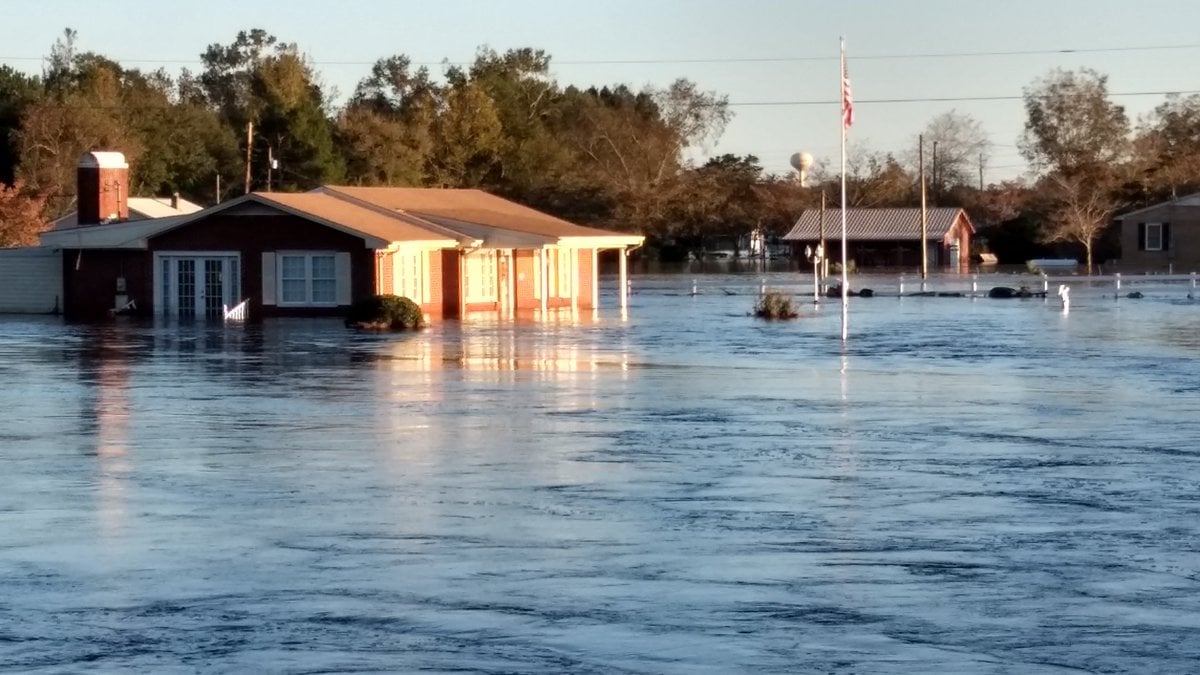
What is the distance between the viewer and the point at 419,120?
11125cm

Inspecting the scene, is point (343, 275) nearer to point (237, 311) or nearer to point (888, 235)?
point (237, 311)

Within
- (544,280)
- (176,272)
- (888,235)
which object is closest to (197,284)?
(176,272)

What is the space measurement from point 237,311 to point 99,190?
10.7m

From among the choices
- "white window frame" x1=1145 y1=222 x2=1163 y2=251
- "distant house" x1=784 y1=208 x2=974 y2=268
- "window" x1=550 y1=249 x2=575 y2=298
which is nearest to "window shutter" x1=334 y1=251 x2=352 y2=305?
"window" x1=550 y1=249 x2=575 y2=298

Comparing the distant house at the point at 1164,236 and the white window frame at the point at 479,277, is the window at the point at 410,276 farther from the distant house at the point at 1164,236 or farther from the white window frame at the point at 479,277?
the distant house at the point at 1164,236

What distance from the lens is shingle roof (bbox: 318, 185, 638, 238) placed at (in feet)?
192

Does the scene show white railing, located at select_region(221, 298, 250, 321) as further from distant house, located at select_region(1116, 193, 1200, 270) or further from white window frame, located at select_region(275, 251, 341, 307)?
distant house, located at select_region(1116, 193, 1200, 270)

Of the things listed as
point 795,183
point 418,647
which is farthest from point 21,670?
point 795,183

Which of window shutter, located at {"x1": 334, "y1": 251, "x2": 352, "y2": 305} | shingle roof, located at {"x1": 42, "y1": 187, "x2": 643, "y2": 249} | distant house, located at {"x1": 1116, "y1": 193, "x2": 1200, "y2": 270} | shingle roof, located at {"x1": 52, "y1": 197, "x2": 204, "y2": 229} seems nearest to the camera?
shingle roof, located at {"x1": 42, "y1": 187, "x2": 643, "y2": 249}

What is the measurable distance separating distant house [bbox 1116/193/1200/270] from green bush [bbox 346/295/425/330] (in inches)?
2319

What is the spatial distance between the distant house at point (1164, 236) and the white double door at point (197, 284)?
57.8 meters

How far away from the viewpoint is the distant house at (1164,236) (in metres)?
95.2

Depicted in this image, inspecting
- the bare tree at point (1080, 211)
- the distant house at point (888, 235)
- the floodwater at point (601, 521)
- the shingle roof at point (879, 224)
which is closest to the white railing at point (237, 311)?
the floodwater at point (601, 521)

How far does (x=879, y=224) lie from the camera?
377ft
